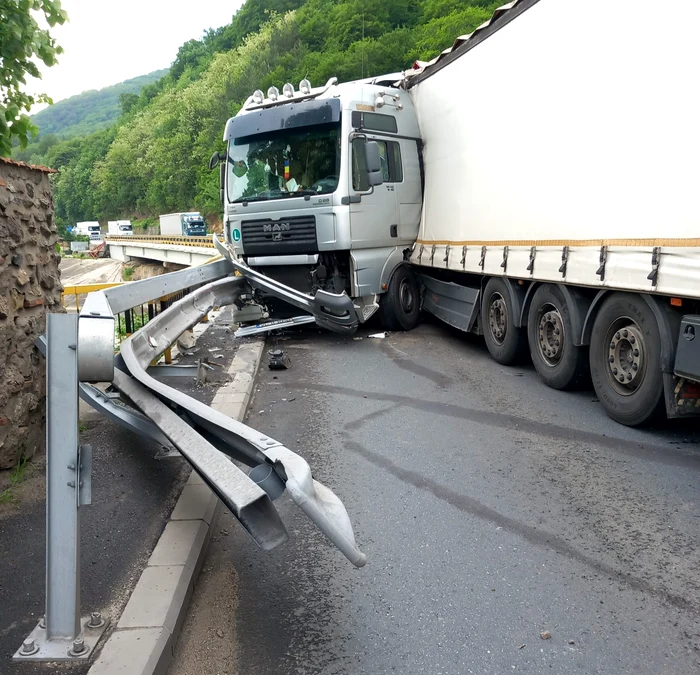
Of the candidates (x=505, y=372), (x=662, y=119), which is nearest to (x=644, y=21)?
(x=662, y=119)

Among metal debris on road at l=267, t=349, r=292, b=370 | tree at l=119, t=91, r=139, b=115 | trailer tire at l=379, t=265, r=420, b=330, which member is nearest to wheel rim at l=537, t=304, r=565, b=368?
metal debris on road at l=267, t=349, r=292, b=370

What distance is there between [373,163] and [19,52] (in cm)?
535

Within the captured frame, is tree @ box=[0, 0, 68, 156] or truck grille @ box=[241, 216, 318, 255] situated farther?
truck grille @ box=[241, 216, 318, 255]

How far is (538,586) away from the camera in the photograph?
3.42m

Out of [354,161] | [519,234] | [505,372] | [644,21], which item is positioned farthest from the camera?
[354,161]

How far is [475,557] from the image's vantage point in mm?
3734

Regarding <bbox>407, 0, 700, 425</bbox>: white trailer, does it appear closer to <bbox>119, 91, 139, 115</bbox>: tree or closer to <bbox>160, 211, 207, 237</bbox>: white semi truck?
<bbox>160, 211, 207, 237</bbox>: white semi truck

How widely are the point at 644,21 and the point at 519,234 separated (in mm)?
2645

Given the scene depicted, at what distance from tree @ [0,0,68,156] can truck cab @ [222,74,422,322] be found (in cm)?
478

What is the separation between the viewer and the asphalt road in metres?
2.94

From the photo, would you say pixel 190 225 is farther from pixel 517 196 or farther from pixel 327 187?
pixel 517 196

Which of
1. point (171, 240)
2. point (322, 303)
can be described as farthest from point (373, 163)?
point (171, 240)

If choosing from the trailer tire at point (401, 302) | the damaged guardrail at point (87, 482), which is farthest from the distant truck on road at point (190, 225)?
the damaged guardrail at point (87, 482)

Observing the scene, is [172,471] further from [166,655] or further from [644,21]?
[644,21]
